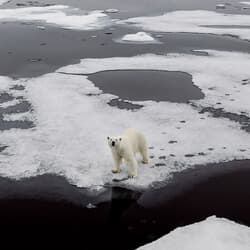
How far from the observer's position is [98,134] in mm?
9414

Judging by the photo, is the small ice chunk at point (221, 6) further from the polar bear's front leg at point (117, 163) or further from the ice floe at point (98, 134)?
the polar bear's front leg at point (117, 163)

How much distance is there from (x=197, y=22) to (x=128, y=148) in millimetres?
19295

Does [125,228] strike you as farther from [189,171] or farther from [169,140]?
[169,140]

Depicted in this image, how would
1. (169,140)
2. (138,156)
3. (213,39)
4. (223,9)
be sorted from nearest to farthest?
(138,156) < (169,140) < (213,39) < (223,9)

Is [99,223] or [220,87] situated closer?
[99,223]

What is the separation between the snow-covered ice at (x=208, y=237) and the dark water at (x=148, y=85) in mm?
5969

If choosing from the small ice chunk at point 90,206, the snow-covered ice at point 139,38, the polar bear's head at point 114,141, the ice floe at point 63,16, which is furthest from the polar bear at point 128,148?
the ice floe at point 63,16

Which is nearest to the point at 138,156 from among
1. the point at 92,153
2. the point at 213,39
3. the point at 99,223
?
the point at 92,153

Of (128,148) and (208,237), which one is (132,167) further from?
(208,237)

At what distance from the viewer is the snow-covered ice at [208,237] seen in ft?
18.7

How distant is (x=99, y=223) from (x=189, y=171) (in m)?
2.32

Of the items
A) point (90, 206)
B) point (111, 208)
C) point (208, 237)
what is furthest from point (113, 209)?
point (208, 237)

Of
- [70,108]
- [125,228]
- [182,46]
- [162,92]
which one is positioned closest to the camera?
[125,228]

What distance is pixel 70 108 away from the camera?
1113 cm
